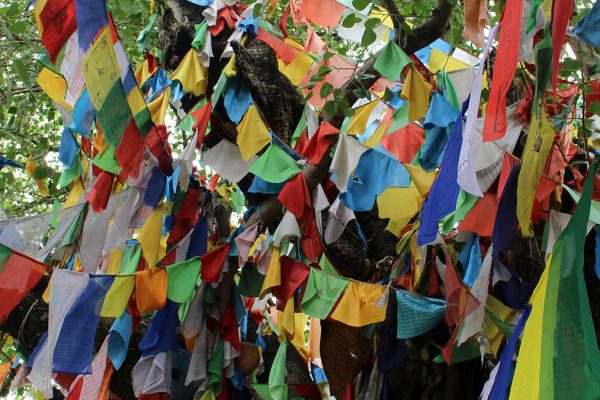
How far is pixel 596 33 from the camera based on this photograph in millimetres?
1691

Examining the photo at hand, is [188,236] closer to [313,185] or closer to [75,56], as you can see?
[313,185]

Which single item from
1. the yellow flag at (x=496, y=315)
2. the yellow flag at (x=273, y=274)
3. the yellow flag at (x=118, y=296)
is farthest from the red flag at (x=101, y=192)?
the yellow flag at (x=496, y=315)

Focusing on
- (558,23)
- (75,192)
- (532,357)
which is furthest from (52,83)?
(532,357)

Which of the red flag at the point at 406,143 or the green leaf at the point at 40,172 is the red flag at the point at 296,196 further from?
the green leaf at the point at 40,172

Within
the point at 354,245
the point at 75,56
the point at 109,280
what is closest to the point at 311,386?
the point at 354,245

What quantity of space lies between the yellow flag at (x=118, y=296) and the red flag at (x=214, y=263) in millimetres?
286

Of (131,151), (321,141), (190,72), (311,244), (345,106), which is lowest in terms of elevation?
(311,244)

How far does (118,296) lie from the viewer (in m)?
2.51

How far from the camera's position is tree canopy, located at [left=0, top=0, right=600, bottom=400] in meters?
2.31

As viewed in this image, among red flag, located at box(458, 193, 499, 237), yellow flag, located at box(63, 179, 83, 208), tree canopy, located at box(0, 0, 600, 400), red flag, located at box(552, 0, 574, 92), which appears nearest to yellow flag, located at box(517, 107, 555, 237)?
tree canopy, located at box(0, 0, 600, 400)

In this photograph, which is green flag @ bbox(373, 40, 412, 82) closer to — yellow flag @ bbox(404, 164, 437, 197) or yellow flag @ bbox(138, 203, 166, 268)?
yellow flag @ bbox(404, 164, 437, 197)

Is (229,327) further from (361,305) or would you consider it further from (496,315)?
(496,315)

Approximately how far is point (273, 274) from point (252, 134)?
0.56m

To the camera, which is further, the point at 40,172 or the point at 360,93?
the point at 40,172
